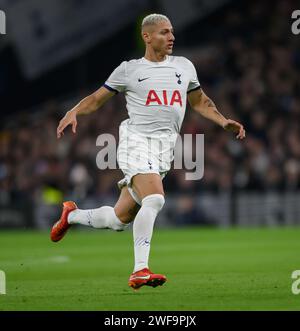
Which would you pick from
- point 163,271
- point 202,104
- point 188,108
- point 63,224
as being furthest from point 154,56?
point 188,108

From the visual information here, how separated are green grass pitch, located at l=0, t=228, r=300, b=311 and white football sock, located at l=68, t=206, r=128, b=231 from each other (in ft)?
1.88

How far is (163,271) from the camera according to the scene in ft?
37.3

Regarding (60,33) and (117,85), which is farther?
(60,33)

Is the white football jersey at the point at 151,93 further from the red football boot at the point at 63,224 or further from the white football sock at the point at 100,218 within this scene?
the red football boot at the point at 63,224

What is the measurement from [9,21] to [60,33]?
1.21 m

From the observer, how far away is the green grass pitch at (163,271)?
808 centimetres

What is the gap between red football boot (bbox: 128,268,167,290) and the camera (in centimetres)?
846

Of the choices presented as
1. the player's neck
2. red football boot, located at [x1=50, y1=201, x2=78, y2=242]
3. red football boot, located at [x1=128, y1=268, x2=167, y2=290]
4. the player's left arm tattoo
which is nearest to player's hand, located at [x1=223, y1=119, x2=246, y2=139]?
the player's left arm tattoo

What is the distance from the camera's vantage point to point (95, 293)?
8891mm

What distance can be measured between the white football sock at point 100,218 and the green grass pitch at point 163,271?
57 cm

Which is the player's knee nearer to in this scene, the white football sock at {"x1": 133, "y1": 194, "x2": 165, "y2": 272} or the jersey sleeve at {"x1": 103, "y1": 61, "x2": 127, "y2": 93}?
the white football sock at {"x1": 133, "y1": 194, "x2": 165, "y2": 272}
